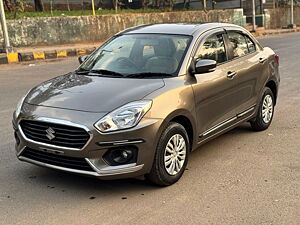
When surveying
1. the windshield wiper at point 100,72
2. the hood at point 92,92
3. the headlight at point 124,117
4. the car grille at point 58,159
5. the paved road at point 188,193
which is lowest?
the paved road at point 188,193

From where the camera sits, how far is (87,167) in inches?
154

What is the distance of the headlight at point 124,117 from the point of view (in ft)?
12.6

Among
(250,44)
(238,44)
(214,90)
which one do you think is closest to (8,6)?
(250,44)

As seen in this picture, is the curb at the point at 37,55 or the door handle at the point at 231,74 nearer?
the door handle at the point at 231,74

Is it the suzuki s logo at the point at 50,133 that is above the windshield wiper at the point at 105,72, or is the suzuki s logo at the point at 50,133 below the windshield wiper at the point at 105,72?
below

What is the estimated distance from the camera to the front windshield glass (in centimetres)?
480

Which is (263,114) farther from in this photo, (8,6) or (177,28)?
(8,6)

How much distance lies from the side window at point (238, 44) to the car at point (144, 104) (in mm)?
17

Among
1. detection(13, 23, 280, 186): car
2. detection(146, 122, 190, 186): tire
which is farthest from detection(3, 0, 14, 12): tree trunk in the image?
detection(146, 122, 190, 186): tire

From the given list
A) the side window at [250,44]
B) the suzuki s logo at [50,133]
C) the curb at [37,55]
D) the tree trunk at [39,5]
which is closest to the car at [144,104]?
the suzuki s logo at [50,133]

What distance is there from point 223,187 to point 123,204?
1077 mm

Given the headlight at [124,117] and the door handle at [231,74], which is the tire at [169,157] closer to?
the headlight at [124,117]

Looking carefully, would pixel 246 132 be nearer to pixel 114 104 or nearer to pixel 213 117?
pixel 213 117

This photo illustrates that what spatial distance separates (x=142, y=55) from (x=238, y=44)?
158 cm
